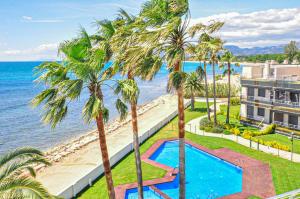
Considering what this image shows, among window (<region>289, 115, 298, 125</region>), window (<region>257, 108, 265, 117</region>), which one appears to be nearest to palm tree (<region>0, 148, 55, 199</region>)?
window (<region>289, 115, 298, 125</region>)

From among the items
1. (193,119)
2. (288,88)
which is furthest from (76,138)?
(288,88)

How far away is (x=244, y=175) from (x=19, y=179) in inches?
676

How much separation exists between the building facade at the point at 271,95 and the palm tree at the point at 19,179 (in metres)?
27.7

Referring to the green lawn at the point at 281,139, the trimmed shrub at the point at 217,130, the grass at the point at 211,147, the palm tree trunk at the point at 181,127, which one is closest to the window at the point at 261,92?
the green lawn at the point at 281,139

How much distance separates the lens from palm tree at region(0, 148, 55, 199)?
8.20 metres

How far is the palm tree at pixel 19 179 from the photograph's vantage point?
8.20 meters

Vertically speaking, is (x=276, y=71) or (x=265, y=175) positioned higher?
(x=276, y=71)

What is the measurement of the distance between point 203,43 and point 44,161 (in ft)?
23.1

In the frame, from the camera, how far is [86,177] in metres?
19.6

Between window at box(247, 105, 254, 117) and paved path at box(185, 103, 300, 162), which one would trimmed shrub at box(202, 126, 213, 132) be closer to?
paved path at box(185, 103, 300, 162)

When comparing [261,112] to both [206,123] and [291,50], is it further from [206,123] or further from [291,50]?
[291,50]

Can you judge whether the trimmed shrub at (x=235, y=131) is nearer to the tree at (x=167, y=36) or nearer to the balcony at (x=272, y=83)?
the balcony at (x=272, y=83)

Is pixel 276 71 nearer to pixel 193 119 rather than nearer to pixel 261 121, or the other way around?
pixel 261 121

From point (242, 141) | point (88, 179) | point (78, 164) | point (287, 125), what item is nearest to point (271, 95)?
point (287, 125)
